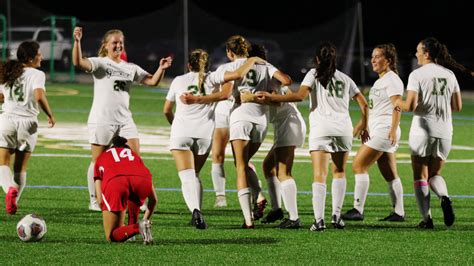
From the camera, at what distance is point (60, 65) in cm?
4812

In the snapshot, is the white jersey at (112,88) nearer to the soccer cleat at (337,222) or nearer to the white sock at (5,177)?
the white sock at (5,177)

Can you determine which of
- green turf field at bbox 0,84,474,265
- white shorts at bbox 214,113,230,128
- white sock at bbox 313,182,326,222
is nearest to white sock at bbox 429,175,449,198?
green turf field at bbox 0,84,474,265

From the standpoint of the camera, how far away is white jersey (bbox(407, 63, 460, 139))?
13.0m

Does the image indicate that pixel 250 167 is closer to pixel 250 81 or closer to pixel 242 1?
pixel 250 81

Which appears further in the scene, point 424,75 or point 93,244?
point 424,75

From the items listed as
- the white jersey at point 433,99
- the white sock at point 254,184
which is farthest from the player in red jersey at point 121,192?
the white jersey at point 433,99

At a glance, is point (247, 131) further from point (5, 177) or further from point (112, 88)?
point (5, 177)

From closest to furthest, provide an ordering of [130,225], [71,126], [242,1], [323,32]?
[130,225] → [71,126] → [323,32] → [242,1]

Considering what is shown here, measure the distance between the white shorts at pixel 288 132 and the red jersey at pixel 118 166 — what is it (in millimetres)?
2073

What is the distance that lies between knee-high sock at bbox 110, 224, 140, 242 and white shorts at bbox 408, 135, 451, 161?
3383mm

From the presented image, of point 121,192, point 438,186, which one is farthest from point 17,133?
point 438,186

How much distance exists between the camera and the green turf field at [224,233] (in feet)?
35.9

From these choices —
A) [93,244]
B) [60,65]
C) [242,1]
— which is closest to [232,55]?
[93,244]

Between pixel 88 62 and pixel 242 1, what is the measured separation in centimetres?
5621
